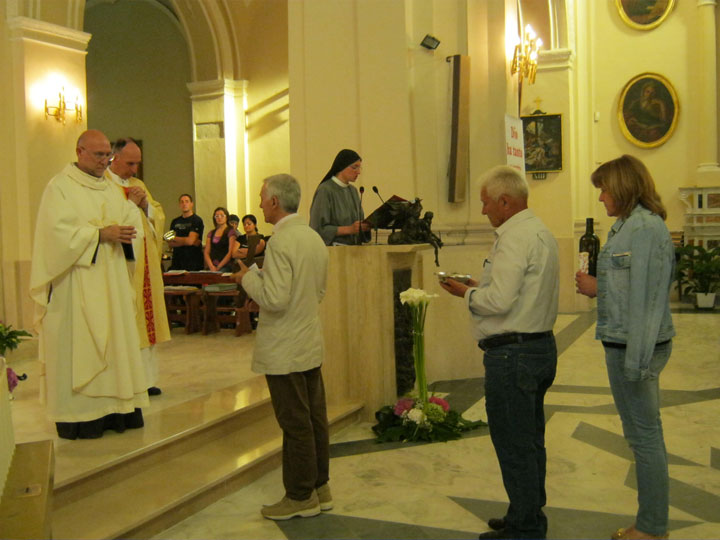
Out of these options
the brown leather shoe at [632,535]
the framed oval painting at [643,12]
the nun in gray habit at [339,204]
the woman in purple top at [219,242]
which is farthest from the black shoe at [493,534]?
the framed oval painting at [643,12]

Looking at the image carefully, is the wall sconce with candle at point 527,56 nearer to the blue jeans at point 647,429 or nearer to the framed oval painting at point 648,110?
the framed oval painting at point 648,110

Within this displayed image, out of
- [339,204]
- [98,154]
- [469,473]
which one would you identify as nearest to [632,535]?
[469,473]

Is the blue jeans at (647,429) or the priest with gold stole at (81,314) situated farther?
the priest with gold stole at (81,314)

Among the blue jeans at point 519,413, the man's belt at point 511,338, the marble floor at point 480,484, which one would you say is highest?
the man's belt at point 511,338

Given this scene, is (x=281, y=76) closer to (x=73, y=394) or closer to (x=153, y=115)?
(x=153, y=115)

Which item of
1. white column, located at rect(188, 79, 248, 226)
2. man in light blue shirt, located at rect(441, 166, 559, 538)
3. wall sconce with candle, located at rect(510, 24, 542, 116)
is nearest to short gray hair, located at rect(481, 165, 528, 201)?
man in light blue shirt, located at rect(441, 166, 559, 538)

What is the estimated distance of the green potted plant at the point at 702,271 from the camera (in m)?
11.3

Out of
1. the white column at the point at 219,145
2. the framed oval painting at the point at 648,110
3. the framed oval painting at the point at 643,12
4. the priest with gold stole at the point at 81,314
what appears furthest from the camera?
the framed oval painting at the point at 648,110

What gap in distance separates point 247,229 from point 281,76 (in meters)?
4.05

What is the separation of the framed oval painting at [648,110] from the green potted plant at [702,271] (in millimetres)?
2609

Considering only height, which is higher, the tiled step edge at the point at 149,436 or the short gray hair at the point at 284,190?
the short gray hair at the point at 284,190

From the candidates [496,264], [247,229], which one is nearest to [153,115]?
[247,229]

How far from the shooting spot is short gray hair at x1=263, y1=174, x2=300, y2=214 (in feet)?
11.6

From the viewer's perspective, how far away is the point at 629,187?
3072 millimetres
